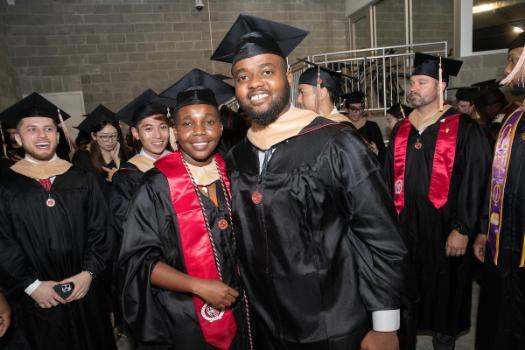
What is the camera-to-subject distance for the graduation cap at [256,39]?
152cm

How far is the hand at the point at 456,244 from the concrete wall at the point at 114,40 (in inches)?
345

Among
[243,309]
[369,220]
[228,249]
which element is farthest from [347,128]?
[243,309]

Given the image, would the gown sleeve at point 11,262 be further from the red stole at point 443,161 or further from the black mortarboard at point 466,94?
the black mortarboard at point 466,94

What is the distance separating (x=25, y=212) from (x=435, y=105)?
10.4ft

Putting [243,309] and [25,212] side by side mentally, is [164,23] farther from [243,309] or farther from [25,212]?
[243,309]

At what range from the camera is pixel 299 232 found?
1.38 metres

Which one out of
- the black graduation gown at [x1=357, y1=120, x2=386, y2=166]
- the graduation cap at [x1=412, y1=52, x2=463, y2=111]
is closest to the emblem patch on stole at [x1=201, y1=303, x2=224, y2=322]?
the graduation cap at [x1=412, y1=52, x2=463, y2=111]

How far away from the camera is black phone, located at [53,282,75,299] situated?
2.29 metres

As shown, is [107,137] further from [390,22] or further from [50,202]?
[390,22]

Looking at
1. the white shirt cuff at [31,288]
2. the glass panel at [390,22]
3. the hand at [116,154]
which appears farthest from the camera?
the glass panel at [390,22]

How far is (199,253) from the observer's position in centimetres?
170

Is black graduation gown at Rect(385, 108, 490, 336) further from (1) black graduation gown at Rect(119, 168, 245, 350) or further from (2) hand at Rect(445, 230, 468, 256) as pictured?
(1) black graduation gown at Rect(119, 168, 245, 350)

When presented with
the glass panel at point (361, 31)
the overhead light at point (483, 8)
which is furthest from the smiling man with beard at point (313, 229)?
the glass panel at point (361, 31)

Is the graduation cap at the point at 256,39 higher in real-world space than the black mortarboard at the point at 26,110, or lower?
higher
